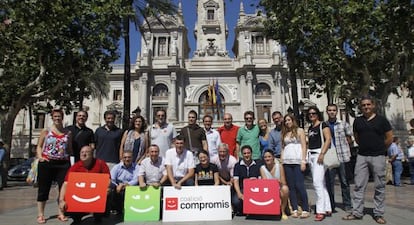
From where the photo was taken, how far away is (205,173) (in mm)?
6164

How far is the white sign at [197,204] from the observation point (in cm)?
562

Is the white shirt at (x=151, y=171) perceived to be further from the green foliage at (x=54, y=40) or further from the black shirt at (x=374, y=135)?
the green foliage at (x=54, y=40)

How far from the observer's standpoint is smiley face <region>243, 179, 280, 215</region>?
5.72 metres

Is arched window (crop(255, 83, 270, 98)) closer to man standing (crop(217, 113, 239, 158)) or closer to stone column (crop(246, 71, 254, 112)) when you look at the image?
stone column (crop(246, 71, 254, 112))

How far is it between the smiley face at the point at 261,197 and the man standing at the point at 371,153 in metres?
1.26

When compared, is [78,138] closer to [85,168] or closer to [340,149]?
[85,168]

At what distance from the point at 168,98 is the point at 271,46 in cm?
1419

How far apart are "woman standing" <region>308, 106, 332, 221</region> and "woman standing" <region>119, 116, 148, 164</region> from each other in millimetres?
3360

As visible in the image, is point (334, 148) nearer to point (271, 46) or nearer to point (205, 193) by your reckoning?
point (205, 193)

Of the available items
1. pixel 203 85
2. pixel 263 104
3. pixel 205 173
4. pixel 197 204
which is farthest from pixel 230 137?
pixel 203 85

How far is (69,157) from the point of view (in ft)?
19.2

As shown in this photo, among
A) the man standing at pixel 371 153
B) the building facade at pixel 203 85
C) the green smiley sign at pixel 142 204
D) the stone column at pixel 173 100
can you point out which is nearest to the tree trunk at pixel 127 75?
the green smiley sign at pixel 142 204

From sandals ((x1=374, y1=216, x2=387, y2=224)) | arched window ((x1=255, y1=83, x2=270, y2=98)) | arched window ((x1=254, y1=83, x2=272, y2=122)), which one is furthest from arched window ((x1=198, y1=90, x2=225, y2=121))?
sandals ((x1=374, y1=216, x2=387, y2=224))

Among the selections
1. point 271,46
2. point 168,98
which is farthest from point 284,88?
point 168,98
